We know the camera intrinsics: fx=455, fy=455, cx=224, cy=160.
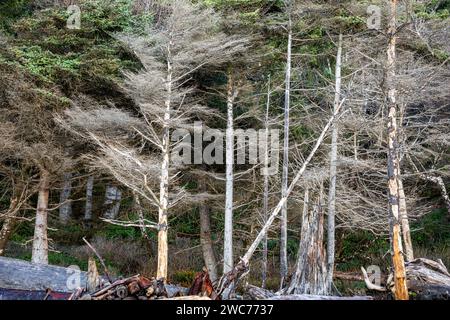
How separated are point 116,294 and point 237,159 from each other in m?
11.0

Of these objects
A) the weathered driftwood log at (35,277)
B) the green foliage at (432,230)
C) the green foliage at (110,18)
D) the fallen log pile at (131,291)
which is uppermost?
the green foliage at (110,18)

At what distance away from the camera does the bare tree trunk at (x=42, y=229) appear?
13.3 m

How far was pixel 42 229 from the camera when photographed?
44.6 ft

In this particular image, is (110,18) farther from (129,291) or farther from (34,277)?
(129,291)

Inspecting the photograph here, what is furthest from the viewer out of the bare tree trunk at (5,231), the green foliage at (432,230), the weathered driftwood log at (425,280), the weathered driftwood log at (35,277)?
the green foliage at (432,230)

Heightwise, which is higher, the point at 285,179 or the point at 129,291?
the point at 285,179

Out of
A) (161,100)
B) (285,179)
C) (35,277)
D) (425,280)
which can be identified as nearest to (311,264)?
(425,280)

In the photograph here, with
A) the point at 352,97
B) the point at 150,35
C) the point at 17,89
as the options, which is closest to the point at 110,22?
the point at 150,35

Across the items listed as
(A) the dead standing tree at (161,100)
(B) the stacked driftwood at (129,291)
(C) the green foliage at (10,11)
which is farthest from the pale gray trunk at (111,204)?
(B) the stacked driftwood at (129,291)

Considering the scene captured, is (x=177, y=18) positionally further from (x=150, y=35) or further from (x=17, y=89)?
(x=17, y=89)

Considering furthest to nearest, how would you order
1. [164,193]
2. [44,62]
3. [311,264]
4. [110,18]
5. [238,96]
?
[238,96], [110,18], [44,62], [164,193], [311,264]

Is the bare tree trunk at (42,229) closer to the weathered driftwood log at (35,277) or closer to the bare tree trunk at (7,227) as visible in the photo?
the bare tree trunk at (7,227)

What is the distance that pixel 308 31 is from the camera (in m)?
13.7

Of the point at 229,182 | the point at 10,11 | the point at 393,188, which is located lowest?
the point at 393,188
